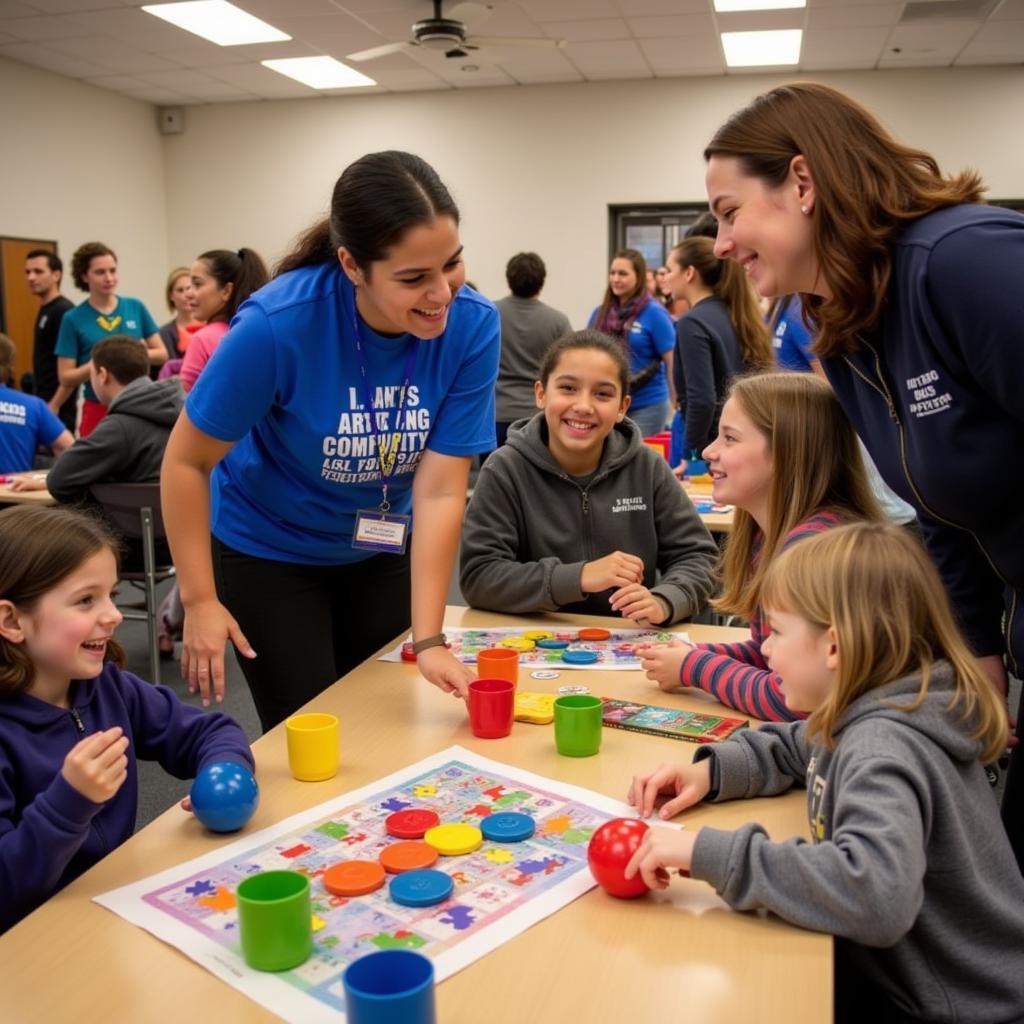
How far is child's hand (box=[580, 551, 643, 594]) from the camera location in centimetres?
200

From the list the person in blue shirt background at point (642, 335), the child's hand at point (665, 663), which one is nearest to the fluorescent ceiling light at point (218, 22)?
the person in blue shirt background at point (642, 335)

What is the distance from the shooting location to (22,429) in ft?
14.7

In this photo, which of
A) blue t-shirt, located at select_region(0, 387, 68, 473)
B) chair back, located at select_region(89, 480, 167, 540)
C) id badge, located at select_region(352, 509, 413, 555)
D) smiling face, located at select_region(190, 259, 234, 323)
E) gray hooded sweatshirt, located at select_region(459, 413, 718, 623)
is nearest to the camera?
id badge, located at select_region(352, 509, 413, 555)

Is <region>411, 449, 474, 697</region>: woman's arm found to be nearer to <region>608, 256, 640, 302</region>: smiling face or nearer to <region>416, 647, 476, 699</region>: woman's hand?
<region>416, 647, 476, 699</region>: woman's hand

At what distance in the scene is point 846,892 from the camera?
95 centimetres

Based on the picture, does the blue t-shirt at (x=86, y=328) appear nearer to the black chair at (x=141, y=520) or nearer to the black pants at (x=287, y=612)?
the black chair at (x=141, y=520)

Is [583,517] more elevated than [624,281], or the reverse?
[624,281]

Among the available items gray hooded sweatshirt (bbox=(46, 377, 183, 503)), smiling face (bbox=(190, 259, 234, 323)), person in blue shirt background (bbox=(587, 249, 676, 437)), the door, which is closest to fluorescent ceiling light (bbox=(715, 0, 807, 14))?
person in blue shirt background (bbox=(587, 249, 676, 437))

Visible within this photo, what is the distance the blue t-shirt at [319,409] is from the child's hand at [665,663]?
0.48 metres

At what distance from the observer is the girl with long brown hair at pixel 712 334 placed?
3865 mm

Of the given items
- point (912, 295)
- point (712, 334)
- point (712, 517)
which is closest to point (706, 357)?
point (712, 334)

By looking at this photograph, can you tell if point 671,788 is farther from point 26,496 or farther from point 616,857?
point 26,496

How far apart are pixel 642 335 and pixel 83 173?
5559 mm

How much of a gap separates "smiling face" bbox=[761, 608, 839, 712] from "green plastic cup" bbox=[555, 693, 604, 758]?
0.30 meters
